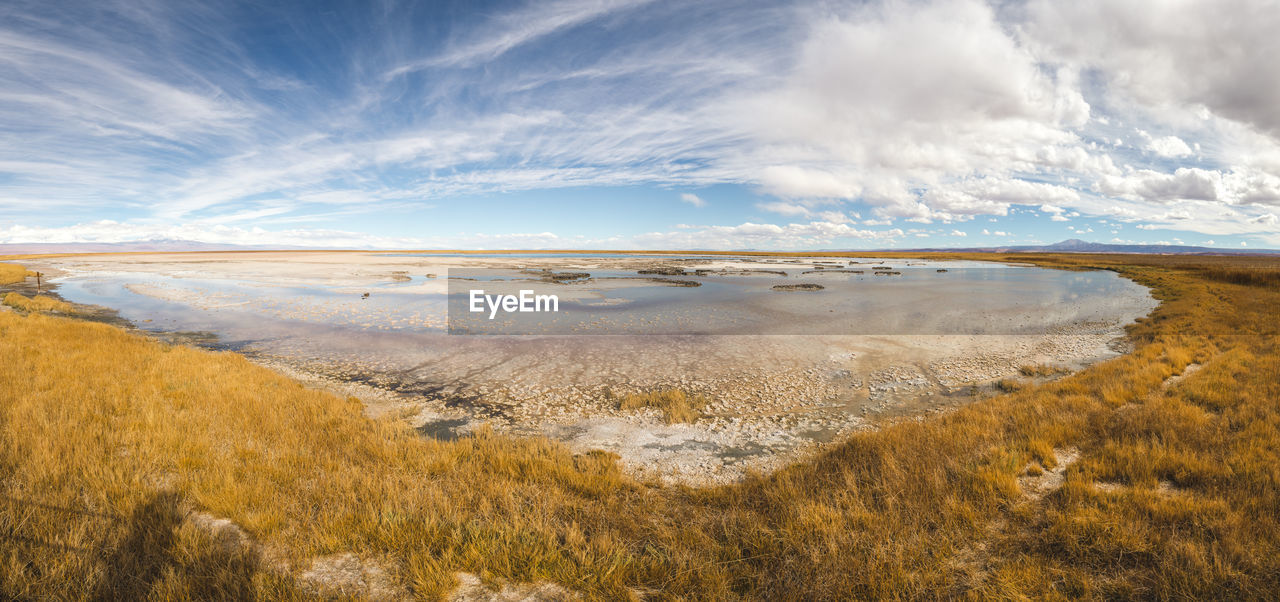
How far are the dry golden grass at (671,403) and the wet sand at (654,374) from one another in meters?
0.32

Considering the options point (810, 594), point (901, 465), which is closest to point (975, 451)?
point (901, 465)

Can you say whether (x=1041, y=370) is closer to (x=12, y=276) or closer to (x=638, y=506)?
(x=638, y=506)

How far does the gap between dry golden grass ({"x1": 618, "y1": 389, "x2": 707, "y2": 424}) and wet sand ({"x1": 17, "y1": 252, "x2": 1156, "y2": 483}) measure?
32cm

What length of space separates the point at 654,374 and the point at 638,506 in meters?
8.37

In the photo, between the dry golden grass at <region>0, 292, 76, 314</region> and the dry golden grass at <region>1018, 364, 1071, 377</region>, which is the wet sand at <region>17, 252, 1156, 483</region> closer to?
the dry golden grass at <region>1018, 364, 1071, 377</region>

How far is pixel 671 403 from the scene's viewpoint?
1173 centimetres

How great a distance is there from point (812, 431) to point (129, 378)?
54.8 ft

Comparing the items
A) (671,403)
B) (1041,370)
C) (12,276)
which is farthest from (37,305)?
(1041,370)

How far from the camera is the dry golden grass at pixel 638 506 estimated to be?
4238 millimetres

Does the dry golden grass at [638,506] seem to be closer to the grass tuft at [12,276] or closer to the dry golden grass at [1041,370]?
the dry golden grass at [1041,370]

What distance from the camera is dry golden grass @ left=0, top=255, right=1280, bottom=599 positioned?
424cm

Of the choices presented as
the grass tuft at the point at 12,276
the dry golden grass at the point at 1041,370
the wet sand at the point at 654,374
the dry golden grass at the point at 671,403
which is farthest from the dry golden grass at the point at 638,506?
the grass tuft at the point at 12,276

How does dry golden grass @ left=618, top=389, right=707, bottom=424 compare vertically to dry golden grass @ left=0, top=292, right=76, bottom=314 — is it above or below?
below

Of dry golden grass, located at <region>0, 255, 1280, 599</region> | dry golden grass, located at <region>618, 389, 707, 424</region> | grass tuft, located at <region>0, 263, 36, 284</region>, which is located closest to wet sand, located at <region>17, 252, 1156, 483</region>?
dry golden grass, located at <region>618, 389, 707, 424</region>
